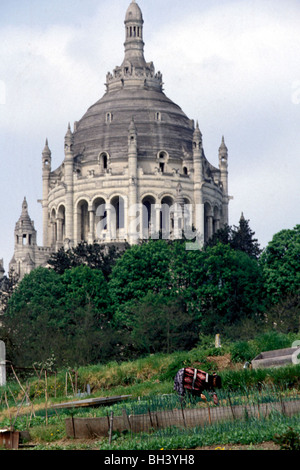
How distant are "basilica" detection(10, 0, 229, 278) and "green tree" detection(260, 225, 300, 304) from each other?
25969 millimetres

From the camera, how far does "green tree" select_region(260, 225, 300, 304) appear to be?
200 feet

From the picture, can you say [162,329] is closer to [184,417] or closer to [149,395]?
[149,395]

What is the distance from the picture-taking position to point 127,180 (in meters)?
96.2

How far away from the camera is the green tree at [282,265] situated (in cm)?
6091

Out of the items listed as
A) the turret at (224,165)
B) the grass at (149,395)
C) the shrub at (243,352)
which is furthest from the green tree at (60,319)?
the turret at (224,165)

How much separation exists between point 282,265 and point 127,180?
3618 cm

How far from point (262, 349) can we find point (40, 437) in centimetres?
1304

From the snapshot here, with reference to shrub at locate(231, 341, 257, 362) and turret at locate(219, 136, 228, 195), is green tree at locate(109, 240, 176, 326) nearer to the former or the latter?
shrub at locate(231, 341, 257, 362)

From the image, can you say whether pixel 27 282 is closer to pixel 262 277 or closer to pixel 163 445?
pixel 262 277

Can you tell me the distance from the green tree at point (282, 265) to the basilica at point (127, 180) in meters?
26.0

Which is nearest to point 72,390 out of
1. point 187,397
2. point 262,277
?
point 187,397

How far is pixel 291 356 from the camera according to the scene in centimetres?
2773

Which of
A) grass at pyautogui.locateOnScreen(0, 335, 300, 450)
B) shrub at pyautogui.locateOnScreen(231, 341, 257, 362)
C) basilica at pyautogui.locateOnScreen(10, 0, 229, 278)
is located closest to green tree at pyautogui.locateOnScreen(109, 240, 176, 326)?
basilica at pyautogui.locateOnScreen(10, 0, 229, 278)

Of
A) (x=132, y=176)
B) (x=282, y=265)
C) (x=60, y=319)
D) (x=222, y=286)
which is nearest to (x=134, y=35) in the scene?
(x=132, y=176)
